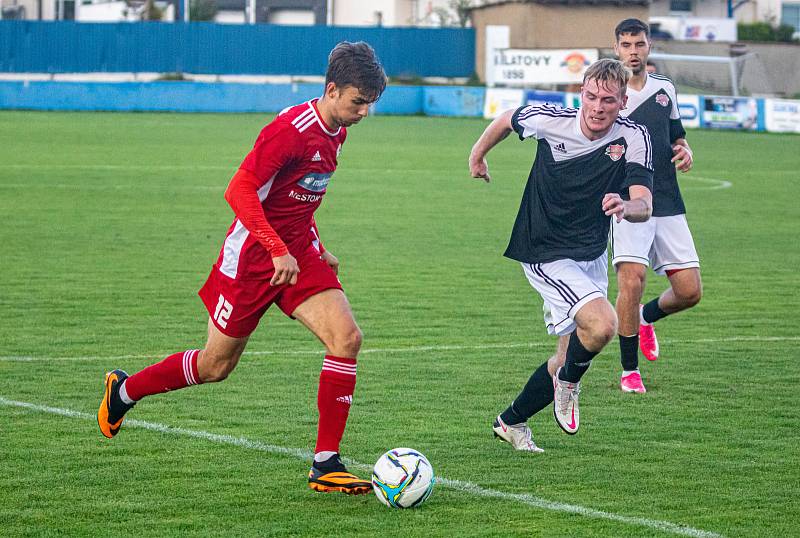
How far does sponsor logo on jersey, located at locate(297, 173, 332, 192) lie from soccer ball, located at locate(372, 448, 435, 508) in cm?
128

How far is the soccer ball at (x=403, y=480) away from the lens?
5.29 m

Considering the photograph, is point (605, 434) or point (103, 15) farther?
point (103, 15)

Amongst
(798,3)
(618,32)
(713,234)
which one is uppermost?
(798,3)

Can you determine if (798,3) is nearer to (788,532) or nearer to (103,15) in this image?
(103,15)

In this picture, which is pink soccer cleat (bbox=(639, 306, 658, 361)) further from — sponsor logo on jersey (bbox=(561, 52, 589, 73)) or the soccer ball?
sponsor logo on jersey (bbox=(561, 52, 589, 73))

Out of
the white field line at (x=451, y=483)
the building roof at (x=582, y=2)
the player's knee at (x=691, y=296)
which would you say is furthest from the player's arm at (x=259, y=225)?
the building roof at (x=582, y=2)

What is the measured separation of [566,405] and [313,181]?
1.75 metres

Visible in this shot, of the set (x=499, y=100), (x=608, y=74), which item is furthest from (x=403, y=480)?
(x=499, y=100)

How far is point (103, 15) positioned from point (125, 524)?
60629 millimetres

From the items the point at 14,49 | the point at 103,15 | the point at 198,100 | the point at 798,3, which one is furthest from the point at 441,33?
the point at 798,3

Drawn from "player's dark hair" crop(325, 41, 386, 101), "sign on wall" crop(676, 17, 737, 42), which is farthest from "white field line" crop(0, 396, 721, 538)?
"sign on wall" crop(676, 17, 737, 42)

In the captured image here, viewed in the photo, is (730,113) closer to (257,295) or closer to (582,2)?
(582,2)

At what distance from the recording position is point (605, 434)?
263 inches

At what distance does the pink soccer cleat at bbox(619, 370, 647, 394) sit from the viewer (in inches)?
306
